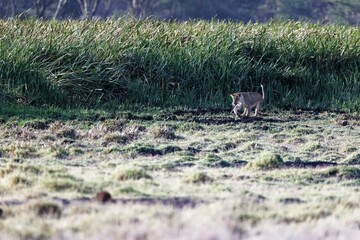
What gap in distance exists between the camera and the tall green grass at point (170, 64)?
13.8 m

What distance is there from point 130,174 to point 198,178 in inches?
22.5

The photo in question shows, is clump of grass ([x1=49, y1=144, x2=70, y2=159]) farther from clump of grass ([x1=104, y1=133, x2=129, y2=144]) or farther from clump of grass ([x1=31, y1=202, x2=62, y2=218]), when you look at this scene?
clump of grass ([x1=31, y1=202, x2=62, y2=218])

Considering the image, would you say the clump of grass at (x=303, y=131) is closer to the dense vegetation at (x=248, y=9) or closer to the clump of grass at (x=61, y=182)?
the clump of grass at (x=61, y=182)

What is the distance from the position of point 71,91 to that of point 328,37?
4.99 metres

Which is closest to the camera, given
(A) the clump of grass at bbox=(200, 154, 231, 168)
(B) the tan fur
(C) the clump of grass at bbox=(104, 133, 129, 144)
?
(A) the clump of grass at bbox=(200, 154, 231, 168)

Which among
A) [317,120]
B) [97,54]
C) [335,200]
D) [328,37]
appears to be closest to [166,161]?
[335,200]

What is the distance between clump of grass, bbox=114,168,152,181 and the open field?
0.4 inches

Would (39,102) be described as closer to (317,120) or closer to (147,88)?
(147,88)

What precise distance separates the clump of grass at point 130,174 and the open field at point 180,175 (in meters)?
0.01

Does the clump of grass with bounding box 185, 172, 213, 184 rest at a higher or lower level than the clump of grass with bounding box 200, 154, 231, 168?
higher

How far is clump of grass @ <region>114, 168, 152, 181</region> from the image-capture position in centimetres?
779

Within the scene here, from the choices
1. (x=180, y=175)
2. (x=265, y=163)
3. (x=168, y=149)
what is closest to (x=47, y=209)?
(x=180, y=175)

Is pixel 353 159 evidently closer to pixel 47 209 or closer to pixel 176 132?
pixel 176 132

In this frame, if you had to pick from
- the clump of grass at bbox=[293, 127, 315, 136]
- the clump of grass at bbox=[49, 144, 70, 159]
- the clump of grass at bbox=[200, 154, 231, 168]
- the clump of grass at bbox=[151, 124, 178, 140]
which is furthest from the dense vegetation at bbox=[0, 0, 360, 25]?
the clump of grass at bbox=[200, 154, 231, 168]
